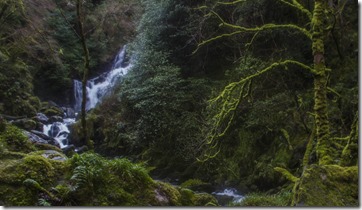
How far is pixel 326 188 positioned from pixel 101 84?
45.3ft

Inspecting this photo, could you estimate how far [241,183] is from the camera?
7.96 meters

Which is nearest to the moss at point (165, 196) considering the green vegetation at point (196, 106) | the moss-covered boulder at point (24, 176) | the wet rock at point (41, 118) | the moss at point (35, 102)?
the green vegetation at point (196, 106)

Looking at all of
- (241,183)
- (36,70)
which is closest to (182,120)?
(241,183)

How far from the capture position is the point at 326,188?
3068mm

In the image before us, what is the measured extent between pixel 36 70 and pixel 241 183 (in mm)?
10603

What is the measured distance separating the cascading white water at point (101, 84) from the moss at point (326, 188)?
12684 millimetres

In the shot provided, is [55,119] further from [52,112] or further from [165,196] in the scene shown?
[165,196]

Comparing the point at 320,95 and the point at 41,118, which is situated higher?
the point at 41,118

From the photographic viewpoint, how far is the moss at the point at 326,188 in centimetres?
301

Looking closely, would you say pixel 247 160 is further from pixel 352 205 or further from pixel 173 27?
pixel 352 205

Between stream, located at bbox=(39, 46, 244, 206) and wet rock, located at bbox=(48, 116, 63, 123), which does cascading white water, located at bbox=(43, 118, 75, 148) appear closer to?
stream, located at bbox=(39, 46, 244, 206)

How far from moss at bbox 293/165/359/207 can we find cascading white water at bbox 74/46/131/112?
41.6 feet

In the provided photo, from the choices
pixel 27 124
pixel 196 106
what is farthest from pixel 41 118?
pixel 196 106

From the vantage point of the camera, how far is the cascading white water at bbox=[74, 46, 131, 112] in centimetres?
1539
